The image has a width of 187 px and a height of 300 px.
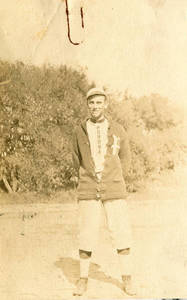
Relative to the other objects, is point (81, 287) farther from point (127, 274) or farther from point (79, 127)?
point (79, 127)

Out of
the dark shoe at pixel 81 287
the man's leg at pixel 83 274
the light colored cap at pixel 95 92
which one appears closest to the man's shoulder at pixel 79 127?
the light colored cap at pixel 95 92

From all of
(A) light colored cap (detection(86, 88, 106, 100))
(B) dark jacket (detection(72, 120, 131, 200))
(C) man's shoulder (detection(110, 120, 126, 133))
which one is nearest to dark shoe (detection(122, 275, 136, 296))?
(B) dark jacket (detection(72, 120, 131, 200))

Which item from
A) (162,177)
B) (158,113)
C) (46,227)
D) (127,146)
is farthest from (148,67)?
(46,227)

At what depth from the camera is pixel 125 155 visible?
1.69 meters

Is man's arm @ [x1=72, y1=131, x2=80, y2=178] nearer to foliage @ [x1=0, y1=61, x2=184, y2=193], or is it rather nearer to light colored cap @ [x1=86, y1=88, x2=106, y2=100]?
foliage @ [x1=0, y1=61, x2=184, y2=193]

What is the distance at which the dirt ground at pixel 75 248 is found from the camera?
165 centimetres

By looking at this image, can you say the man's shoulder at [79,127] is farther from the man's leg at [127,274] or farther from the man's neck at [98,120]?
the man's leg at [127,274]

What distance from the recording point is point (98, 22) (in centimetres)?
172

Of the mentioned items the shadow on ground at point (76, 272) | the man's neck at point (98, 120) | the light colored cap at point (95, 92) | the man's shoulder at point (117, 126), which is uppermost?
the light colored cap at point (95, 92)

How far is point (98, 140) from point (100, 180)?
16 cm

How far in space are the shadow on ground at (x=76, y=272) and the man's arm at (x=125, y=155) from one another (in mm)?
377

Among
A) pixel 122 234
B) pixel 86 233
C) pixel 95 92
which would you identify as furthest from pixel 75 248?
pixel 95 92

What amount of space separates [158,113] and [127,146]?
0.18 meters

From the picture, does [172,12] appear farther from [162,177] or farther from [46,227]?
[46,227]
